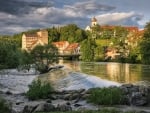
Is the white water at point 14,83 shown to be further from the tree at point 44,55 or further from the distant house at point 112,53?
the distant house at point 112,53

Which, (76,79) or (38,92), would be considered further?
(76,79)

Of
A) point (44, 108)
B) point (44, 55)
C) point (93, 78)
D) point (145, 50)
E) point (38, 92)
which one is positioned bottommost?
point (93, 78)

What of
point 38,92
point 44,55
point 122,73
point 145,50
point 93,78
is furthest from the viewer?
point 145,50

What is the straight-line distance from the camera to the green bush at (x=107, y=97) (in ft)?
96.7

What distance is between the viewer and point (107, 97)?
29484 mm

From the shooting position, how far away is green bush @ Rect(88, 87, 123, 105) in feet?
96.7

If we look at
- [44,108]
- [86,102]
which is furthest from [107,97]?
[44,108]

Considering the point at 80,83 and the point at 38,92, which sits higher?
the point at 38,92

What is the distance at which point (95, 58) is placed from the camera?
17350 centimetres

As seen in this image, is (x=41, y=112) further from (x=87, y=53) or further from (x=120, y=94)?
(x=87, y=53)

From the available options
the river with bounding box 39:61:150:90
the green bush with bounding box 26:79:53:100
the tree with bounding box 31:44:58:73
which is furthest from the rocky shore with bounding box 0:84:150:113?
the tree with bounding box 31:44:58:73

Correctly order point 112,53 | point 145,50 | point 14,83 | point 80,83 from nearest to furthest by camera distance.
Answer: point 80,83 < point 14,83 < point 145,50 < point 112,53

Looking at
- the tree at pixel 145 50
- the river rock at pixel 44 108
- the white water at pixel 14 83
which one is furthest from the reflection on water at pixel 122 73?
the river rock at pixel 44 108

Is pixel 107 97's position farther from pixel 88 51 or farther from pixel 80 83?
pixel 88 51
